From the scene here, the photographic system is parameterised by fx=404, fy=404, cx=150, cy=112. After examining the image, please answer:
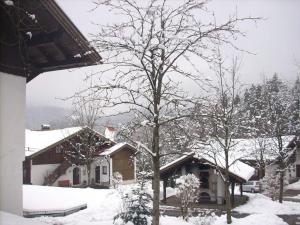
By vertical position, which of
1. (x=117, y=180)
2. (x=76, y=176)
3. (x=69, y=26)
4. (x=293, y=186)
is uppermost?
(x=69, y=26)

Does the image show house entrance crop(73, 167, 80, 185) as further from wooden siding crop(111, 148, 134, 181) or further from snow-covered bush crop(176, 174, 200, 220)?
snow-covered bush crop(176, 174, 200, 220)

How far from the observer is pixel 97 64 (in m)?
9.27

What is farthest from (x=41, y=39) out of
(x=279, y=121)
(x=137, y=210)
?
(x=279, y=121)

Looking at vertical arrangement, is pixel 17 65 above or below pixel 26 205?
above

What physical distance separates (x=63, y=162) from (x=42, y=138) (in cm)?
400

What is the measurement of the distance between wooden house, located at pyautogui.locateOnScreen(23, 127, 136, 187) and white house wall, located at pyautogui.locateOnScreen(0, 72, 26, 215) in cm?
2645

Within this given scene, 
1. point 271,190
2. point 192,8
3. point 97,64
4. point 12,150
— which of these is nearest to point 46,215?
point 12,150

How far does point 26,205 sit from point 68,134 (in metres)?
26.3

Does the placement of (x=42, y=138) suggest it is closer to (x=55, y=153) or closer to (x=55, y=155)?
(x=55, y=153)

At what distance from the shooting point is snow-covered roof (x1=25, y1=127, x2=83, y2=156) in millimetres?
37978

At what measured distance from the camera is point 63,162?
3909 centimetres

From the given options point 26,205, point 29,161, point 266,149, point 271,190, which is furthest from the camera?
point 29,161

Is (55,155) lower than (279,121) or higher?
lower

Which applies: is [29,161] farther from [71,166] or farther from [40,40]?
[40,40]
